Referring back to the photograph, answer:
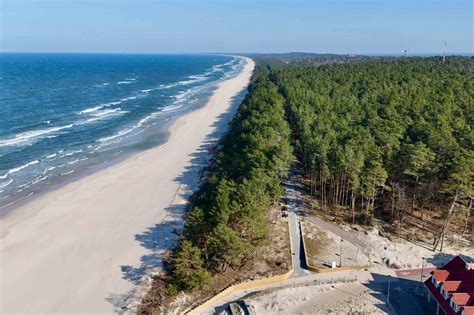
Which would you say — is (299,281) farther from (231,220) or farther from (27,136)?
(27,136)

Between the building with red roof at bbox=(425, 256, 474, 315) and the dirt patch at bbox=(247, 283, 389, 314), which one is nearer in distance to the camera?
the building with red roof at bbox=(425, 256, 474, 315)

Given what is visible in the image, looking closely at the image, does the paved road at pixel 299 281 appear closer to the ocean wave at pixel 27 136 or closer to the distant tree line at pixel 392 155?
the distant tree line at pixel 392 155

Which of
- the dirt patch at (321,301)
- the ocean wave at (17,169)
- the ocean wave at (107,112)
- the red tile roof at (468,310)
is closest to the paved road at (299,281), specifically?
the dirt patch at (321,301)

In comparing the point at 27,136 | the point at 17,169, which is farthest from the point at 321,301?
the point at 27,136

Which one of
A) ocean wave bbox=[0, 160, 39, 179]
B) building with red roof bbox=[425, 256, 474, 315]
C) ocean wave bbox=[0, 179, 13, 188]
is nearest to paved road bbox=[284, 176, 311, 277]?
building with red roof bbox=[425, 256, 474, 315]

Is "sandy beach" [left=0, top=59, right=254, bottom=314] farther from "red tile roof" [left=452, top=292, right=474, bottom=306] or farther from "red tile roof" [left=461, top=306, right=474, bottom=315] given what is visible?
"red tile roof" [left=461, top=306, right=474, bottom=315]

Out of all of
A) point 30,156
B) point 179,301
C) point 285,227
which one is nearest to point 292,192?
point 285,227
